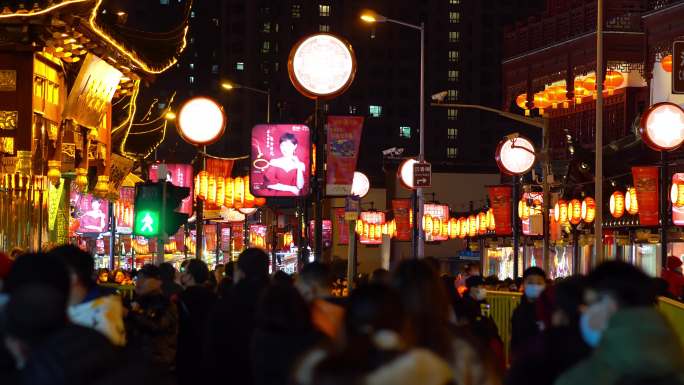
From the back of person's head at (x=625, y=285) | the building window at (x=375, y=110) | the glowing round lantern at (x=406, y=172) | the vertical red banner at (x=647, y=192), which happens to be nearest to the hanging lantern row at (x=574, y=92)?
the glowing round lantern at (x=406, y=172)

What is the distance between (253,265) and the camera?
10.7 meters

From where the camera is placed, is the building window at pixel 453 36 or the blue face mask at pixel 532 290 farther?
the building window at pixel 453 36

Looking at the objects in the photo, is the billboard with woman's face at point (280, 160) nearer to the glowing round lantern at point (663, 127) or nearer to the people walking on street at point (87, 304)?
the glowing round lantern at point (663, 127)

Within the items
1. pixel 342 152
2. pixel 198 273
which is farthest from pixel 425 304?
pixel 342 152

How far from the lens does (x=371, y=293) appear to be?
19.3 feet

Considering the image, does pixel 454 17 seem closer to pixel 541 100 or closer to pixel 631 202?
pixel 541 100

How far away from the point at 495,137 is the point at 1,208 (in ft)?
392

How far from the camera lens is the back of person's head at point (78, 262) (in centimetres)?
823

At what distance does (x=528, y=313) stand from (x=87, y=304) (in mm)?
4651

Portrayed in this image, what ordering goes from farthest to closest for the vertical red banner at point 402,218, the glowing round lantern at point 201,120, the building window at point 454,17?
the building window at point 454,17 < the vertical red banner at point 402,218 < the glowing round lantern at point 201,120

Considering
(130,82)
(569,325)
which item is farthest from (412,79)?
(569,325)

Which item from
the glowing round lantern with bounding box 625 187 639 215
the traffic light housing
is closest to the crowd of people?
the traffic light housing

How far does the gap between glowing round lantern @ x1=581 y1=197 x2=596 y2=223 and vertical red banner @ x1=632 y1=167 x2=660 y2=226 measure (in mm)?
4358

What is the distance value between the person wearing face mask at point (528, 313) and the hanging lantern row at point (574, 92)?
36920mm
